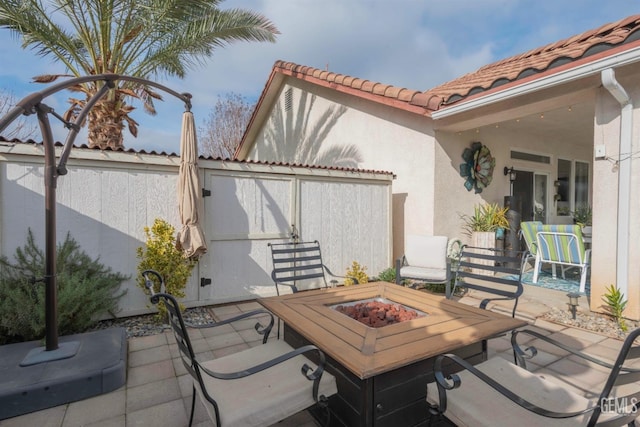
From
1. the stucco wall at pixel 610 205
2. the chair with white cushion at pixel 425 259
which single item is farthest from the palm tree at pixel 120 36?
the stucco wall at pixel 610 205

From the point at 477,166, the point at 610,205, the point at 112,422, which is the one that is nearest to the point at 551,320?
the point at 610,205

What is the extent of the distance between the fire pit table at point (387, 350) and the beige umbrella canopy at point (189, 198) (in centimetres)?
210

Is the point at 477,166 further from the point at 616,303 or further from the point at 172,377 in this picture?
the point at 172,377

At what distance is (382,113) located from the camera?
21.7ft

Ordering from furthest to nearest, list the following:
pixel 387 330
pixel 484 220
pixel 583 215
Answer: pixel 583 215 → pixel 484 220 → pixel 387 330

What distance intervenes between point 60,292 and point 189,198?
65.7 inches

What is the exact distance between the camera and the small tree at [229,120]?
18.3 metres

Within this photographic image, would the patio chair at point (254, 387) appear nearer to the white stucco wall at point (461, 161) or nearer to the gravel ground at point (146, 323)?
the gravel ground at point (146, 323)

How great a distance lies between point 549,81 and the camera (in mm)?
4004

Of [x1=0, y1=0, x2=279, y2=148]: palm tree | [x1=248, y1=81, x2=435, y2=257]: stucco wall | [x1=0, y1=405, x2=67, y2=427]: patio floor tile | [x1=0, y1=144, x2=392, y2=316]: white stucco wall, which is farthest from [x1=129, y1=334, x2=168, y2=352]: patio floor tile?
[x1=248, y1=81, x2=435, y2=257]: stucco wall

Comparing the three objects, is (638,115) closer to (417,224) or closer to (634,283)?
(634,283)

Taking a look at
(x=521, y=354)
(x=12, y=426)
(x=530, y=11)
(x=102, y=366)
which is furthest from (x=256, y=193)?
(x=530, y=11)

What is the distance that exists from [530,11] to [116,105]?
26.6ft

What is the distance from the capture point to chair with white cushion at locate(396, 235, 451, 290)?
4.81 metres
